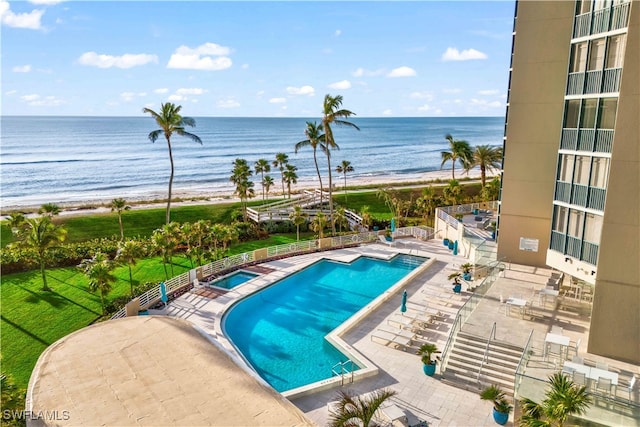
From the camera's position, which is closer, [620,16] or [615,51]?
[620,16]

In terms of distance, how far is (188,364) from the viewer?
10.7m

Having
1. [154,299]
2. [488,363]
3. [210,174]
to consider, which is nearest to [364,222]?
[154,299]

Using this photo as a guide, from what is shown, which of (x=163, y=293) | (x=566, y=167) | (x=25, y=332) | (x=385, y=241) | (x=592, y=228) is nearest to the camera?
(x=592, y=228)

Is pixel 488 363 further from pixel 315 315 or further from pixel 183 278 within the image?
pixel 183 278

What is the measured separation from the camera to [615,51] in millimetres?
14641

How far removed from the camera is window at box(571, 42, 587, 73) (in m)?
15.8

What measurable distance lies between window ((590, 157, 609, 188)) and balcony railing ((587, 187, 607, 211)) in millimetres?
152

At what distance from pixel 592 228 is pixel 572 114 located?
4.44 m

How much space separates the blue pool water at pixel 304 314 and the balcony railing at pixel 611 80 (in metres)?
13.4

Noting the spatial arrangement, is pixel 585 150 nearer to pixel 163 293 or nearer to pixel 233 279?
pixel 233 279

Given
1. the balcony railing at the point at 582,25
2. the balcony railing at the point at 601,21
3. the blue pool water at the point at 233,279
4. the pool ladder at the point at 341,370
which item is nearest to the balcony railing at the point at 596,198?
the balcony railing at the point at 601,21

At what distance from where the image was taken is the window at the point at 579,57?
51.9 ft

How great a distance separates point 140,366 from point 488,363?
11081mm

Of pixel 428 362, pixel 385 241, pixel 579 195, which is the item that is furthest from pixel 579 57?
pixel 385 241
